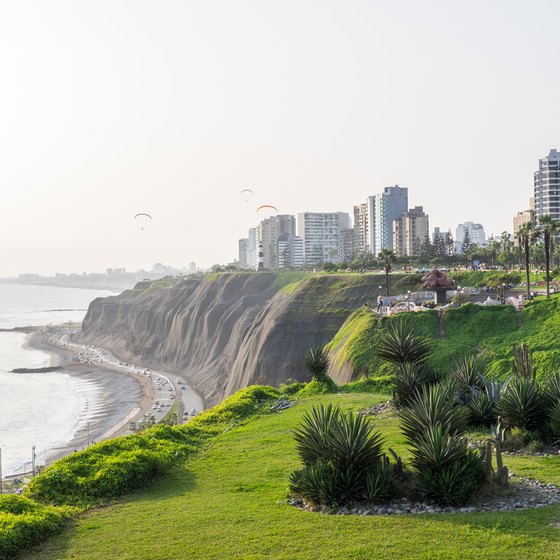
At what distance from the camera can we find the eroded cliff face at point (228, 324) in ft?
226

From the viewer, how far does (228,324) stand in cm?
9756

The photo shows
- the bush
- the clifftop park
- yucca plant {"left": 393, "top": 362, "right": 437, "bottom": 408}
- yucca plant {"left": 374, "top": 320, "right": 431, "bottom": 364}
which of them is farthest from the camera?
yucca plant {"left": 374, "top": 320, "right": 431, "bottom": 364}

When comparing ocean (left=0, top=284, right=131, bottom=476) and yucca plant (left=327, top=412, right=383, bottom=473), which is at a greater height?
yucca plant (left=327, top=412, right=383, bottom=473)

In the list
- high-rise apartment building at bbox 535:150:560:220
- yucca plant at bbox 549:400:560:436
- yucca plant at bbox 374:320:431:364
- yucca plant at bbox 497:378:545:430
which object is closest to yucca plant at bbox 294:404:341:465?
yucca plant at bbox 497:378:545:430

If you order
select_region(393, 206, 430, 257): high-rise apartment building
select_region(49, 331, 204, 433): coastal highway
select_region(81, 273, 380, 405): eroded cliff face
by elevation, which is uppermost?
select_region(393, 206, 430, 257): high-rise apartment building

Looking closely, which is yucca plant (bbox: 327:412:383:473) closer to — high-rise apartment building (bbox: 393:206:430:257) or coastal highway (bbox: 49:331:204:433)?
coastal highway (bbox: 49:331:204:433)

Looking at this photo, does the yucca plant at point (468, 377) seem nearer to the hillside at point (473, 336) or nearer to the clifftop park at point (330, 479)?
the clifftop park at point (330, 479)

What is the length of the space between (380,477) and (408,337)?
13.8 m

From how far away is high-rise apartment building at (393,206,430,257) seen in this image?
593 feet

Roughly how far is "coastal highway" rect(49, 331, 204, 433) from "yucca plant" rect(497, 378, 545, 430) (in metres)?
42.9

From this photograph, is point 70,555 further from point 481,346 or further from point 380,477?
point 481,346

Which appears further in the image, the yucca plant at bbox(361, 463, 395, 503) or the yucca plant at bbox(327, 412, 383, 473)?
the yucca plant at bbox(327, 412, 383, 473)

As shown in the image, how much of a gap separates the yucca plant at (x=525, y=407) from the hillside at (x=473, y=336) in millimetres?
17464

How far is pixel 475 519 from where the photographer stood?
13.1 metres
